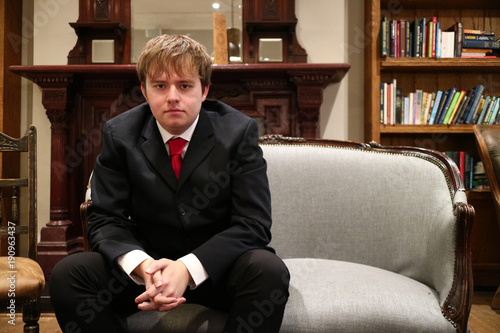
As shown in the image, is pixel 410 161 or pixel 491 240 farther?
pixel 491 240

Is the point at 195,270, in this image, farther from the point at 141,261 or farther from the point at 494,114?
the point at 494,114

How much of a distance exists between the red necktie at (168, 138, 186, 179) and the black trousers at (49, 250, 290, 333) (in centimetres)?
33

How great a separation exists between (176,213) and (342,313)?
1.76ft

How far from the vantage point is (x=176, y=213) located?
3.98ft

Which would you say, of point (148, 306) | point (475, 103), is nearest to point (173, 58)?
point (148, 306)

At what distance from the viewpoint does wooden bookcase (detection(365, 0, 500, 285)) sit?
276 cm

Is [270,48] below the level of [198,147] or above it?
above

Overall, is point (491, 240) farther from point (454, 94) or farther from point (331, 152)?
point (331, 152)

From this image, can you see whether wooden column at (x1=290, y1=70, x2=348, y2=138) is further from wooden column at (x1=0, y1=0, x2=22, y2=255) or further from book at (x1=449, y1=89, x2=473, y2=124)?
wooden column at (x1=0, y1=0, x2=22, y2=255)

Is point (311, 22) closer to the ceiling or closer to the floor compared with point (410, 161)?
closer to the ceiling

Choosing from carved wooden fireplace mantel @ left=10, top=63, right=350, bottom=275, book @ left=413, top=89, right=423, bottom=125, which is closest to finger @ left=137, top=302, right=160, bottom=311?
carved wooden fireplace mantel @ left=10, top=63, right=350, bottom=275

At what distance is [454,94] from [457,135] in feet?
1.18

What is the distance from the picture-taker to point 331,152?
173 centimetres

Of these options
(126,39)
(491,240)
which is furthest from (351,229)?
(126,39)
